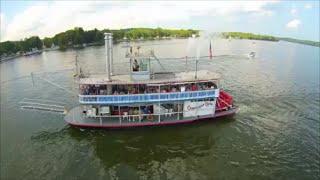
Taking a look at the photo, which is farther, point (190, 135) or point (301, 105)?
point (301, 105)

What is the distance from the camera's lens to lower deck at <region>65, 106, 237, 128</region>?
4122 centimetres

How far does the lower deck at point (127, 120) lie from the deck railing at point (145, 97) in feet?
6.41

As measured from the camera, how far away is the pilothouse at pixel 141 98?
41219 millimetres

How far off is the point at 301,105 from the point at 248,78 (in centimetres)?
2110

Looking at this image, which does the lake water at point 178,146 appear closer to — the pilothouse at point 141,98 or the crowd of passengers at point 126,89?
the pilothouse at point 141,98

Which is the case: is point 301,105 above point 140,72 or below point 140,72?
below

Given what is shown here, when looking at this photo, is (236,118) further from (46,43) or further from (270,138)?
(46,43)

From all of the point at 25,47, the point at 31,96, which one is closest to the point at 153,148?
the point at 31,96

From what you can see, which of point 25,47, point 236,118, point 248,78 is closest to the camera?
point 236,118

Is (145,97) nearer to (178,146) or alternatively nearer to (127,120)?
(127,120)

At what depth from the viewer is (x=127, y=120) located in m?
42.3

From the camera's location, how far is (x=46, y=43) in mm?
173625

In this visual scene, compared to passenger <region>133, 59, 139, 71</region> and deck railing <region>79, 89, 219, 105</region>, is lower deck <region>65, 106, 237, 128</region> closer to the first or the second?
deck railing <region>79, 89, 219, 105</region>

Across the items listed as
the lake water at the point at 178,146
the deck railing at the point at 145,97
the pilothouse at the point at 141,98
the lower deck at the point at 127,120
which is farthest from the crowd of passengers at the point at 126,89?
the lake water at the point at 178,146
